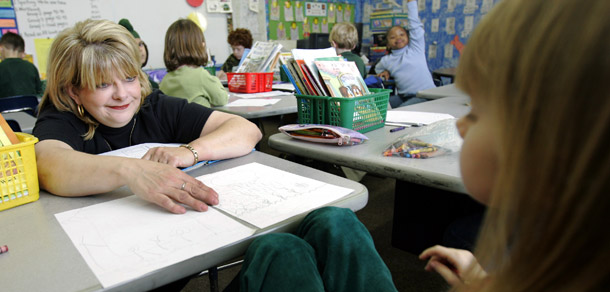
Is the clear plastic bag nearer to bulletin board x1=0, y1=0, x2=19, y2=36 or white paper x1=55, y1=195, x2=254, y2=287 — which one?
white paper x1=55, y1=195, x2=254, y2=287

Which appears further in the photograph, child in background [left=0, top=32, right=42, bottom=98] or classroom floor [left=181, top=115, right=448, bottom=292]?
child in background [left=0, top=32, right=42, bottom=98]

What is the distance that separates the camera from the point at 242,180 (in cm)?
96

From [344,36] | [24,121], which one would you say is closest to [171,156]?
[24,121]

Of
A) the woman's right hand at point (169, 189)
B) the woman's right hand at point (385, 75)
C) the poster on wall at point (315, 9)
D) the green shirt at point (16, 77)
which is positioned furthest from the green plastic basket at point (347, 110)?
the poster on wall at point (315, 9)

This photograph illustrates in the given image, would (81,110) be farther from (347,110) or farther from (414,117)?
(414,117)

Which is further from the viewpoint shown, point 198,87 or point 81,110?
point 198,87

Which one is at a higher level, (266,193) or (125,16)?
(125,16)

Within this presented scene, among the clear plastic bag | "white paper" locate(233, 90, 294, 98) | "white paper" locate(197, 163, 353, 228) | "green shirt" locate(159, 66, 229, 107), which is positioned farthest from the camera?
"white paper" locate(233, 90, 294, 98)

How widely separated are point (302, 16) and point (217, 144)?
524cm

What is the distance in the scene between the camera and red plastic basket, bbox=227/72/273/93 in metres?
2.70

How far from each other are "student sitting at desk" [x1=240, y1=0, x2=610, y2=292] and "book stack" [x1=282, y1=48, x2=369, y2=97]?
3.05 feet

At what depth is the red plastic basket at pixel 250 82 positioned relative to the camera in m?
2.70

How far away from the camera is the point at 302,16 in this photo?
5.96 meters

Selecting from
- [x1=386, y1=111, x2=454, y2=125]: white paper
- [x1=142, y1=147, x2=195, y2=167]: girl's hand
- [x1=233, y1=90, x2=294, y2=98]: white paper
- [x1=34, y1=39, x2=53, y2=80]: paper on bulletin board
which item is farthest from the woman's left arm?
[x1=34, y1=39, x2=53, y2=80]: paper on bulletin board
